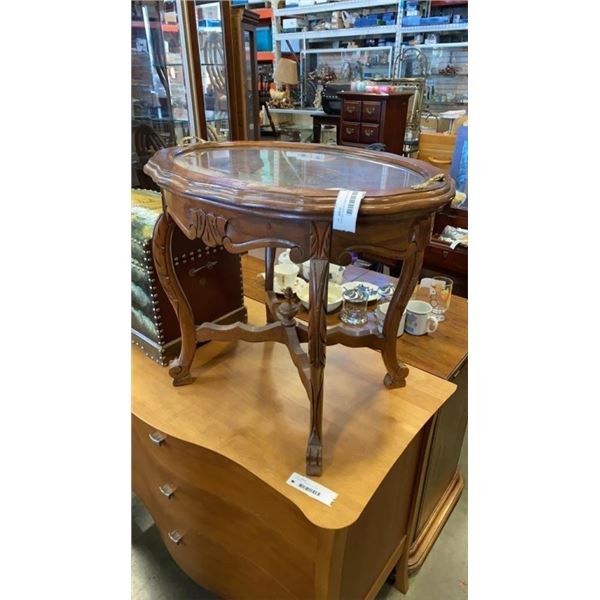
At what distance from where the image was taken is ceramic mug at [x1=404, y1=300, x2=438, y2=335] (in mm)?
1275

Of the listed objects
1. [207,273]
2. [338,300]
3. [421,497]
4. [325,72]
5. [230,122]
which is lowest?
[421,497]

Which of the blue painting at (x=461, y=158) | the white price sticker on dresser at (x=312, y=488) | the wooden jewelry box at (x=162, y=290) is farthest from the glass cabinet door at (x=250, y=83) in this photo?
the white price sticker on dresser at (x=312, y=488)

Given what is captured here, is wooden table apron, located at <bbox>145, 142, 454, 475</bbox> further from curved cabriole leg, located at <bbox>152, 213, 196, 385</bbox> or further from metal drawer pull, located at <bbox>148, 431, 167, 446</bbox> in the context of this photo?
metal drawer pull, located at <bbox>148, 431, 167, 446</bbox>

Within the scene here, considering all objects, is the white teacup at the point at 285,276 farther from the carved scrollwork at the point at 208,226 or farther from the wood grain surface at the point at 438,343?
the carved scrollwork at the point at 208,226

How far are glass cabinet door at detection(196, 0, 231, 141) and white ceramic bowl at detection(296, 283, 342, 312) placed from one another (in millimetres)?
1920

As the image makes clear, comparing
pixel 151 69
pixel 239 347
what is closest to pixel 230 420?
pixel 239 347

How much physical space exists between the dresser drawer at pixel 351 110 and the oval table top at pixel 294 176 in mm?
2119

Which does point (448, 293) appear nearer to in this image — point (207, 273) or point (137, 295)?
point (207, 273)

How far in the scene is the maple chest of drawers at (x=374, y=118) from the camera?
2822 mm

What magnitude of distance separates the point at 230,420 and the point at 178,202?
49 centimetres

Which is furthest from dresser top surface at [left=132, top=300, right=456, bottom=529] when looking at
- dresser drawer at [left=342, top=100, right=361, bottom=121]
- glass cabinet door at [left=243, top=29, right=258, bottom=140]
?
glass cabinet door at [left=243, top=29, right=258, bottom=140]

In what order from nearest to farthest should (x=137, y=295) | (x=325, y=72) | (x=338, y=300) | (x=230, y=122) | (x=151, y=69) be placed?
(x=137, y=295) → (x=338, y=300) → (x=151, y=69) → (x=230, y=122) → (x=325, y=72)

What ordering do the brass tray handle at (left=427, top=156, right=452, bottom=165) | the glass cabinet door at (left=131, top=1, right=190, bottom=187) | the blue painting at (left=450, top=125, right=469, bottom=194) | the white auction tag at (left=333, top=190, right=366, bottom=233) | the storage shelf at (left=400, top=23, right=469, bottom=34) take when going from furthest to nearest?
the storage shelf at (left=400, top=23, right=469, bottom=34) → the brass tray handle at (left=427, top=156, right=452, bottom=165) → the glass cabinet door at (left=131, top=1, right=190, bottom=187) → the blue painting at (left=450, top=125, right=469, bottom=194) → the white auction tag at (left=333, top=190, right=366, bottom=233)

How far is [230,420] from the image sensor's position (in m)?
0.95
